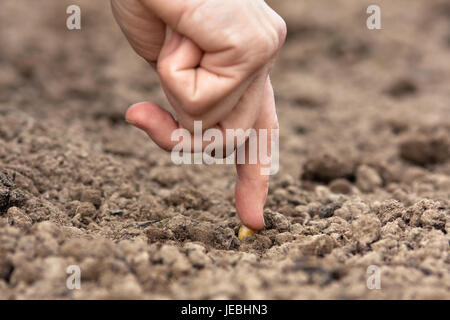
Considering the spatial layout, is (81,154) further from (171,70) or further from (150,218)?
(171,70)

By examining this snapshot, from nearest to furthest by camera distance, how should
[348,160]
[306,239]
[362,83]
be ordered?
[306,239], [348,160], [362,83]

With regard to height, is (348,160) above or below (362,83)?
below

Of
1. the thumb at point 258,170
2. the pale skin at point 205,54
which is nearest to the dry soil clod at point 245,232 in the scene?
the thumb at point 258,170

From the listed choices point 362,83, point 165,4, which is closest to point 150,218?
point 165,4

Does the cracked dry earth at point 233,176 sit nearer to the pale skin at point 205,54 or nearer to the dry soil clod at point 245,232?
the dry soil clod at point 245,232

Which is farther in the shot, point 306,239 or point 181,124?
point 306,239
